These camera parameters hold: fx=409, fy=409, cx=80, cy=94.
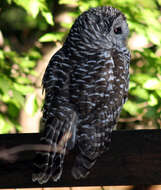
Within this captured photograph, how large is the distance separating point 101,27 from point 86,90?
487mm

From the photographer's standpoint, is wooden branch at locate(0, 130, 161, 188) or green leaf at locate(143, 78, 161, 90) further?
green leaf at locate(143, 78, 161, 90)

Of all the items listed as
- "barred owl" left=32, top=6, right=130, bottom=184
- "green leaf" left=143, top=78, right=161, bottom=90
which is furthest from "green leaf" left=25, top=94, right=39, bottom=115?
"green leaf" left=143, top=78, right=161, bottom=90

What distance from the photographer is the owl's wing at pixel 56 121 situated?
176 centimetres

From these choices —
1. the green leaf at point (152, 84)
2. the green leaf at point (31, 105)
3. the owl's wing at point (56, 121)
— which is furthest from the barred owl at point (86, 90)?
the green leaf at point (31, 105)

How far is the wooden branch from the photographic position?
1723 millimetres

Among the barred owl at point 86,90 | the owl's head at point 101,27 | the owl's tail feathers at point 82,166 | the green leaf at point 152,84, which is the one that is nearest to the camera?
the owl's tail feathers at point 82,166

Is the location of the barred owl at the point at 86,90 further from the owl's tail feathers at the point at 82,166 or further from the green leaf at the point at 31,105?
the green leaf at the point at 31,105

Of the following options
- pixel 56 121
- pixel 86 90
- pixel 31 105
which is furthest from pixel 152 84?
pixel 31 105

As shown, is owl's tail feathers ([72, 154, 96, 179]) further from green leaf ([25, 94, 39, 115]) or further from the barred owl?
green leaf ([25, 94, 39, 115])

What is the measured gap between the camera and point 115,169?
5.66ft

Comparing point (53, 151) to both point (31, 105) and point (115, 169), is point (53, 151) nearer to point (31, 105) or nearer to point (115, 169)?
point (115, 169)

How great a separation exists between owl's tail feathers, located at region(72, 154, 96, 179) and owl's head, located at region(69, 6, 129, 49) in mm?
768

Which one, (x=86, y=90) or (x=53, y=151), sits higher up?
(x=86, y=90)

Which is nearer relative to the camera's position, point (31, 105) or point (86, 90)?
point (86, 90)
